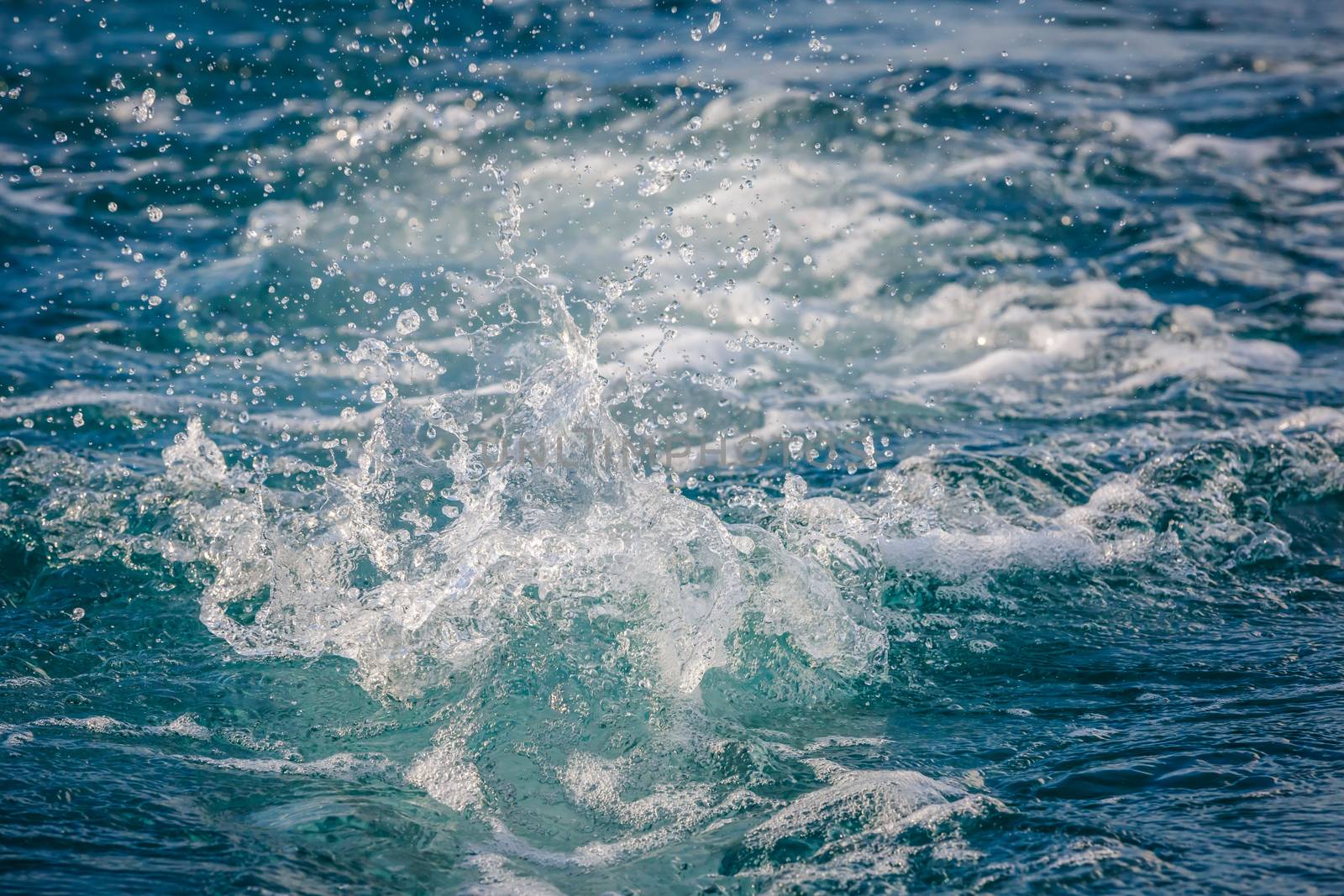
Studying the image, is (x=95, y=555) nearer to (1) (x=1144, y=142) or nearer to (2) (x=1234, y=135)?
(1) (x=1144, y=142)

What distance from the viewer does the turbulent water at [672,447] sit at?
2.57m

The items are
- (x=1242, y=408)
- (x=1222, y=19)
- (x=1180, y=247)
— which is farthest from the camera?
(x=1222, y=19)

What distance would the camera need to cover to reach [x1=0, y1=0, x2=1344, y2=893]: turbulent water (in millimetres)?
2572

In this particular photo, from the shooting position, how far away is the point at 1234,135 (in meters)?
9.25

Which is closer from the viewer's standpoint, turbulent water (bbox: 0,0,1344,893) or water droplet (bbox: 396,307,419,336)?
turbulent water (bbox: 0,0,1344,893)

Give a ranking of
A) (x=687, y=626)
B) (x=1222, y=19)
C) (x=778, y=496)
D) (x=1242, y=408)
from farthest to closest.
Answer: (x=1222, y=19), (x=1242, y=408), (x=778, y=496), (x=687, y=626)

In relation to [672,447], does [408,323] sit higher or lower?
higher

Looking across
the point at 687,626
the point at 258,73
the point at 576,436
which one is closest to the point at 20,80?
the point at 258,73

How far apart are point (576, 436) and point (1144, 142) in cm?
719

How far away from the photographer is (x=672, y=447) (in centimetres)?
556

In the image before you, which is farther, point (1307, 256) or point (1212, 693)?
point (1307, 256)

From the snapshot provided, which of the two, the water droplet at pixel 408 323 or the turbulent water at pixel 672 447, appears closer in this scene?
the turbulent water at pixel 672 447

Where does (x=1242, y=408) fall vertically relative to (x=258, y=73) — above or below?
below

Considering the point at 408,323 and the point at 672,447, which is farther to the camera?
the point at 408,323
